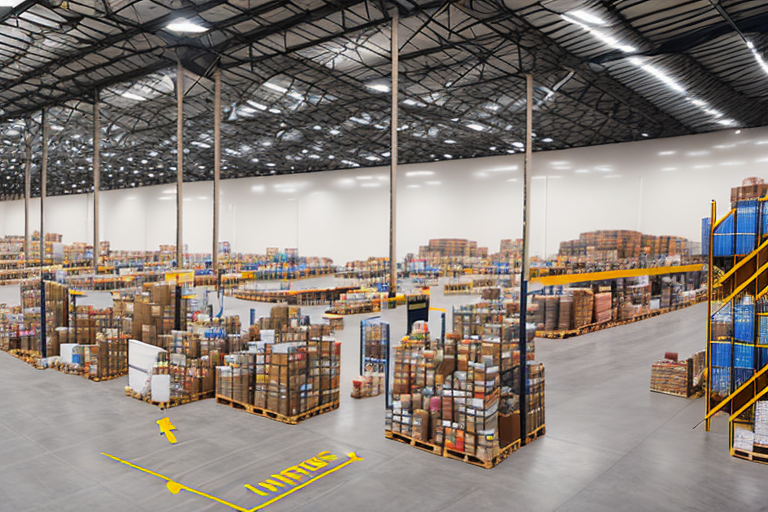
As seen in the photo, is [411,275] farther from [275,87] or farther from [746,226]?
[746,226]

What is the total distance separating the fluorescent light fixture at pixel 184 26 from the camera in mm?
13336

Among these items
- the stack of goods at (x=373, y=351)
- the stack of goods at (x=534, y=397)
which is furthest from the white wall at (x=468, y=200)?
the stack of goods at (x=534, y=397)

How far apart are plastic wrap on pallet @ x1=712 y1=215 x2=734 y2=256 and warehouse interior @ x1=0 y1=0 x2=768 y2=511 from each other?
0.03 m

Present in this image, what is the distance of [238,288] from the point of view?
2067 centimetres

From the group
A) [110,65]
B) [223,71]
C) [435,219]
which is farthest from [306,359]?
[435,219]

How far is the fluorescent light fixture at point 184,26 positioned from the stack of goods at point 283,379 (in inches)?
404

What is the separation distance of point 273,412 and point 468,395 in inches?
106

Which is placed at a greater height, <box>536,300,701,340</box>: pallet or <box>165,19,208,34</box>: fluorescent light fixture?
<box>165,19,208,34</box>: fluorescent light fixture

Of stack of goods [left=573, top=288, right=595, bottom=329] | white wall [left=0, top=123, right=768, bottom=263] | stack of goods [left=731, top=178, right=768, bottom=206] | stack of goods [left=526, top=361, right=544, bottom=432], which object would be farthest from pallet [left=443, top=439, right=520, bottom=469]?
white wall [left=0, top=123, right=768, bottom=263]

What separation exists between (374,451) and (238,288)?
16249 mm

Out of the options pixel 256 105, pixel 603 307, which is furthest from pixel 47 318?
pixel 256 105

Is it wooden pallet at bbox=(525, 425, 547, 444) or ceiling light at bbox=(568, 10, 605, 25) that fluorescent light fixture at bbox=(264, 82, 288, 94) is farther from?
wooden pallet at bbox=(525, 425, 547, 444)

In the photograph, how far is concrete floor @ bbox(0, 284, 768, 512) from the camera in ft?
14.6

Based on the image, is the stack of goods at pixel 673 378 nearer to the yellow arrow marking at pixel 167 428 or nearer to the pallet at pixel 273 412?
the pallet at pixel 273 412
